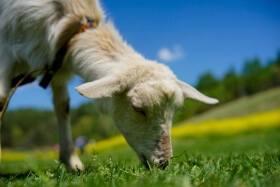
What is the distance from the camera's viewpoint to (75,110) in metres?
126

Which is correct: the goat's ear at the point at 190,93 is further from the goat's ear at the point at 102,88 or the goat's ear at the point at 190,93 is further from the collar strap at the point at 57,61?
the collar strap at the point at 57,61

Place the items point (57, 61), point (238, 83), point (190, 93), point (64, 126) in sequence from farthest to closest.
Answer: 1. point (238, 83)
2. point (64, 126)
3. point (57, 61)
4. point (190, 93)

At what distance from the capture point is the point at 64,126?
6.11m

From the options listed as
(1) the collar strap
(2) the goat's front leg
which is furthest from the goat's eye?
(2) the goat's front leg

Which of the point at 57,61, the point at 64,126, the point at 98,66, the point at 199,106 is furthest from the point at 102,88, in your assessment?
the point at 199,106

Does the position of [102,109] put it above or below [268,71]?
below

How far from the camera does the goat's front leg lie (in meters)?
5.79

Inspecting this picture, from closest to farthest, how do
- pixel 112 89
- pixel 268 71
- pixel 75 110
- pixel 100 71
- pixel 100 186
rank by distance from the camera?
pixel 100 186
pixel 112 89
pixel 100 71
pixel 268 71
pixel 75 110

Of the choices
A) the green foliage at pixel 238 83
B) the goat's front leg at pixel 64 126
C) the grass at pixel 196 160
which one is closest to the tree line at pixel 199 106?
the green foliage at pixel 238 83

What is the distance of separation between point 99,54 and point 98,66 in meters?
0.21

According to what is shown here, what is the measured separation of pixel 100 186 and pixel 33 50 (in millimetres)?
3349

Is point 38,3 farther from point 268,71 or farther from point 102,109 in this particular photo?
point 268,71

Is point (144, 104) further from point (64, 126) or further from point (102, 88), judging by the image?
point (64, 126)

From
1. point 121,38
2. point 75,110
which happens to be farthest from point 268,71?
point 121,38
